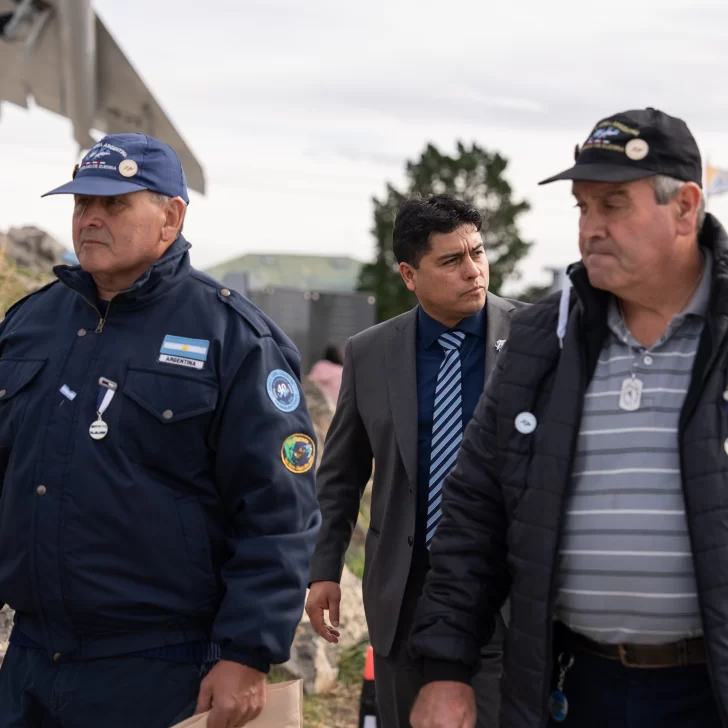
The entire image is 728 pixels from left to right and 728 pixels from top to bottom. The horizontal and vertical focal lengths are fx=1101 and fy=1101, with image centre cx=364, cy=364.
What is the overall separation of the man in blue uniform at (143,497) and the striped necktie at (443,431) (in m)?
0.83

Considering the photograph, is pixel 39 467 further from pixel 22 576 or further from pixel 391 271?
pixel 391 271

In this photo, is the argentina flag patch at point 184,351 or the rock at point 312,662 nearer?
the argentina flag patch at point 184,351

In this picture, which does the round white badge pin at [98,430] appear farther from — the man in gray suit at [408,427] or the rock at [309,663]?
the rock at [309,663]

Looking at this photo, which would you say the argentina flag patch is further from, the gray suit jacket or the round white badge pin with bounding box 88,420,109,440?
the gray suit jacket

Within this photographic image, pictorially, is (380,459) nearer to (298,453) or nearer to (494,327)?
(494,327)

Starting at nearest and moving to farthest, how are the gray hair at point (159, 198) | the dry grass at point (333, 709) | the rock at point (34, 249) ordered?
the gray hair at point (159, 198)
the dry grass at point (333, 709)
the rock at point (34, 249)

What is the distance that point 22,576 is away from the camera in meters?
2.86

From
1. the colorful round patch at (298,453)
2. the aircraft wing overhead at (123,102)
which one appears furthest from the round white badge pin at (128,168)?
the aircraft wing overhead at (123,102)

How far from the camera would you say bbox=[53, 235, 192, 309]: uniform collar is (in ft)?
9.85

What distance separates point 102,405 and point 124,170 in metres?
0.66

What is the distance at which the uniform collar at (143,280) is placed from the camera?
9.85ft

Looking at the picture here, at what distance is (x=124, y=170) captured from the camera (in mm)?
3049

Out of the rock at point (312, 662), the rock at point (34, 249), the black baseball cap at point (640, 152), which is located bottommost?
the rock at point (312, 662)

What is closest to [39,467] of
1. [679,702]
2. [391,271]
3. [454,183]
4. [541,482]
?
[541,482]
